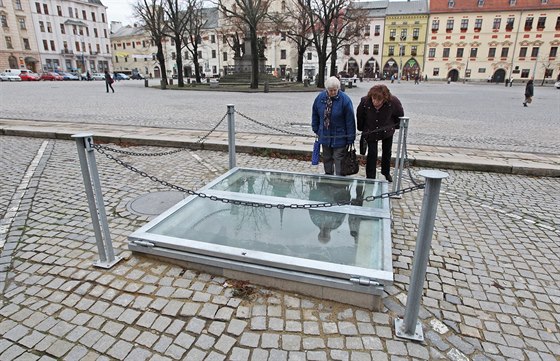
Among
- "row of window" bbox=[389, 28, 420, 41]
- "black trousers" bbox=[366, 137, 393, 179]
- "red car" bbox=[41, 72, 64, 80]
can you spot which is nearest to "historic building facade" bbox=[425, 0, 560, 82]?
"row of window" bbox=[389, 28, 420, 41]

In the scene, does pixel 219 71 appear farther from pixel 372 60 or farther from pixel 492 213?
pixel 492 213

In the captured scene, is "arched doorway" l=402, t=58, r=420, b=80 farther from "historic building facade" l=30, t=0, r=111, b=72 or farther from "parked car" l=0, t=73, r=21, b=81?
"parked car" l=0, t=73, r=21, b=81

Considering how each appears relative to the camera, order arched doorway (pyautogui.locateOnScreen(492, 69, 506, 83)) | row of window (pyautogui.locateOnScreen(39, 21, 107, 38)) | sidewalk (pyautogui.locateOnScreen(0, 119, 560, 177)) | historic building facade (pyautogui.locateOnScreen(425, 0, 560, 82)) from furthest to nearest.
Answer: row of window (pyautogui.locateOnScreen(39, 21, 107, 38)) < arched doorway (pyautogui.locateOnScreen(492, 69, 506, 83)) < historic building facade (pyautogui.locateOnScreen(425, 0, 560, 82)) < sidewalk (pyautogui.locateOnScreen(0, 119, 560, 177))

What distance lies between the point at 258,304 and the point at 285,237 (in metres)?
0.94

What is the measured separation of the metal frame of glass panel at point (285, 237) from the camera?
326 cm

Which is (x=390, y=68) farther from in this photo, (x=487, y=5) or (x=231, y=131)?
(x=231, y=131)

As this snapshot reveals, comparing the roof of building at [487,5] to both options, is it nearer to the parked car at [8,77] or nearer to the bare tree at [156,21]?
the bare tree at [156,21]

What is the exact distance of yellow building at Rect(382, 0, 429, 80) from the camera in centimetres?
7462

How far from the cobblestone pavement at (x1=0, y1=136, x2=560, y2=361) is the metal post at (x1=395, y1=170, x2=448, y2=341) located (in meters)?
0.10

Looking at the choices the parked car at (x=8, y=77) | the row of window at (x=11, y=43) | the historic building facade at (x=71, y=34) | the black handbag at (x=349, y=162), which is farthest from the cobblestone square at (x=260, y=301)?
the historic building facade at (x=71, y=34)

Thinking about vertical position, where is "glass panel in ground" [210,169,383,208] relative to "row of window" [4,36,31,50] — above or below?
below

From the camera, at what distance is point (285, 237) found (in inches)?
155

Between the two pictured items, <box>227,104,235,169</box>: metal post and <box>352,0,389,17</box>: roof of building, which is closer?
<box>227,104,235,169</box>: metal post

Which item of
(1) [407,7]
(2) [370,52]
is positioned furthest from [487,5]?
(2) [370,52]
